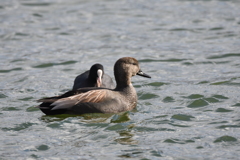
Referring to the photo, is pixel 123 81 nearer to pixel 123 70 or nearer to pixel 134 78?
pixel 123 70

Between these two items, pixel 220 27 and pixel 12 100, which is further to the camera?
pixel 220 27

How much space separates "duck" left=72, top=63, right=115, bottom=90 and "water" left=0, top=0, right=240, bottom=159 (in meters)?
0.44

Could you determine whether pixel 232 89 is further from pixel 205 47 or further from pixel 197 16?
pixel 197 16

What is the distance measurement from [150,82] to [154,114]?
2.61 m

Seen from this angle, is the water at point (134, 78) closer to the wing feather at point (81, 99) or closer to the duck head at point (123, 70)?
Result: the wing feather at point (81, 99)

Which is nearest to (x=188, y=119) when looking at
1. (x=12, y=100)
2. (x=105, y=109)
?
(x=105, y=109)

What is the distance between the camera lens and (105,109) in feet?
33.7

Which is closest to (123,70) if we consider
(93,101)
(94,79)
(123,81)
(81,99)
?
(123,81)

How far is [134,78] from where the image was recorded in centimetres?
1342

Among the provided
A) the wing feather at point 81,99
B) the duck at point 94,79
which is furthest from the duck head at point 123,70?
the duck at point 94,79

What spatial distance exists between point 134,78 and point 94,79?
1692 millimetres

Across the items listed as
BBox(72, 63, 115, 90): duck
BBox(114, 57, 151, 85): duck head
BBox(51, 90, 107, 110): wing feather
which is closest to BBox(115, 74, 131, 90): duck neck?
BBox(114, 57, 151, 85): duck head

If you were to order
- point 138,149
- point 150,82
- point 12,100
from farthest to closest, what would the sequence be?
point 150,82 < point 12,100 < point 138,149

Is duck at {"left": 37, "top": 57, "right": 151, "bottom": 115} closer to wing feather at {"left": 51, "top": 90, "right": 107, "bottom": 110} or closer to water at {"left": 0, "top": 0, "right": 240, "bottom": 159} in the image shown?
wing feather at {"left": 51, "top": 90, "right": 107, "bottom": 110}
